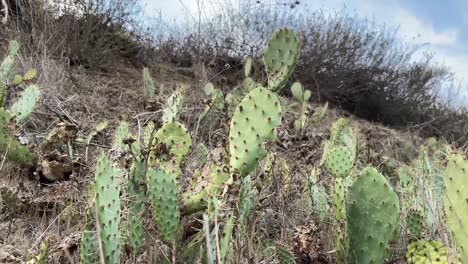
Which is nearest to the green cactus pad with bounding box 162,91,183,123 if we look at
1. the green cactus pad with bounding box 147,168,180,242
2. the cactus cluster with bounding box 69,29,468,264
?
the cactus cluster with bounding box 69,29,468,264

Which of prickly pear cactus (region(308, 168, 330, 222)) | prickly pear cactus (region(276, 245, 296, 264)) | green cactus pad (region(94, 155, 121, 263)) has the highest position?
green cactus pad (region(94, 155, 121, 263))

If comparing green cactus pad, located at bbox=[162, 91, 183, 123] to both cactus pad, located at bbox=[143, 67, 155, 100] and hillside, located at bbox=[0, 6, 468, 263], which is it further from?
cactus pad, located at bbox=[143, 67, 155, 100]

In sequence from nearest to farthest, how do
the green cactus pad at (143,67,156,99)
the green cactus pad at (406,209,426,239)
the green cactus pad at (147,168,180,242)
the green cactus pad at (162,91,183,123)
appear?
1. the green cactus pad at (147,168,180,242)
2. the green cactus pad at (406,209,426,239)
3. the green cactus pad at (162,91,183,123)
4. the green cactus pad at (143,67,156,99)

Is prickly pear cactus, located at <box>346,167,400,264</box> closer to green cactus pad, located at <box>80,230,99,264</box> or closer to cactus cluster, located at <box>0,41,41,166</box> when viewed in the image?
green cactus pad, located at <box>80,230,99,264</box>

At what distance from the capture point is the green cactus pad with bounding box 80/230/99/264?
1.84m

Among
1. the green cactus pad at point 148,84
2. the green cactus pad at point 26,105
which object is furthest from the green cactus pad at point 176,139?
the green cactus pad at point 148,84

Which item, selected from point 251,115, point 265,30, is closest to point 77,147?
point 251,115

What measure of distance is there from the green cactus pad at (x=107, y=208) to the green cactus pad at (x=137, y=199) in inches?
12.4

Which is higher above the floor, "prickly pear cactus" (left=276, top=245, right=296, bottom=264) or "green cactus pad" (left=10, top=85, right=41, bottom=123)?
"green cactus pad" (left=10, top=85, right=41, bottom=123)

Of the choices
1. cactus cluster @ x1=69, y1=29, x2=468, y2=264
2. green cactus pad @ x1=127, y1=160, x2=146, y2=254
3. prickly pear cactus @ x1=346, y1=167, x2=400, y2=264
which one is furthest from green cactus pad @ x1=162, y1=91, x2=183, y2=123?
prickly pear cactus @ x1=346, y1=167, x2=400, y2=264

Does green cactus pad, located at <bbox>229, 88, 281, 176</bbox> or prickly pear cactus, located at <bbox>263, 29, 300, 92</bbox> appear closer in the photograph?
green cactus pad, located at <bbox>229, 88, 281, 176</bbox>

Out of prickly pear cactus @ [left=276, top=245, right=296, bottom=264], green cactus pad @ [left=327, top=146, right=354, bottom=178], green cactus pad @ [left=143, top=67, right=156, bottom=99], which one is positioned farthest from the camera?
green cactus pad @ [left=143, top=67, right=156, bottom=99]

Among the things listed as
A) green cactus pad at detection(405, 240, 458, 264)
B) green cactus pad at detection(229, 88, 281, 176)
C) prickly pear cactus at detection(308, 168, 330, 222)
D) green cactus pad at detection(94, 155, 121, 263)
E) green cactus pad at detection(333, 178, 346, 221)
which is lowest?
prickly pear cactus at detection(308, 168, 330, 222)

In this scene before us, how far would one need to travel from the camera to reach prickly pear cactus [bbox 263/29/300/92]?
2655 mm
